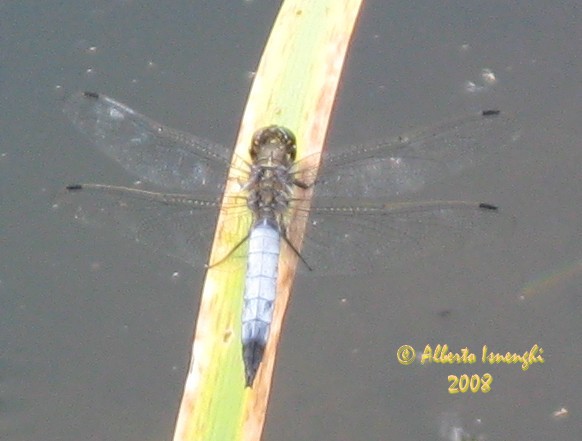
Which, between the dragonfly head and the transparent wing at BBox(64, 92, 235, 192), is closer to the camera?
the dragonfly head

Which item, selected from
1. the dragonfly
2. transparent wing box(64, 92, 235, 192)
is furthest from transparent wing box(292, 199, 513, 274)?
transparent wing box(64, 92, 235, 192)

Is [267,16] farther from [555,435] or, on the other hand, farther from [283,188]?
[555,435]

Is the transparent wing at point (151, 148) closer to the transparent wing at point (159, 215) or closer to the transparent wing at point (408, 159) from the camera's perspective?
the transparent wing at point (159, 215)

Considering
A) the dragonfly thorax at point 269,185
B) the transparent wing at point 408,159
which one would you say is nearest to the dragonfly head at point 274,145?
the dragonfly thorax at point 269,185

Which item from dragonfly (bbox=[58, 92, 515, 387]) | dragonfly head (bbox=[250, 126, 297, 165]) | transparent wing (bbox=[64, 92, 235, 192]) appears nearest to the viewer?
dragonfly head (bbox=[250, 126, 297, 165])

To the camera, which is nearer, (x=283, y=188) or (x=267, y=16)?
(x=283, y=188)

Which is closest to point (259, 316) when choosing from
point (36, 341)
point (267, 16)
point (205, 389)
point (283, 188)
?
point (205, 389)

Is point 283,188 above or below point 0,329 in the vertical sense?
above

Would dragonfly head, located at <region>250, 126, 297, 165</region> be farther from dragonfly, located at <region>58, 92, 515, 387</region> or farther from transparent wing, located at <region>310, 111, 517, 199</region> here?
transparent wing, located at <region>310, 111, 517, 199</region>

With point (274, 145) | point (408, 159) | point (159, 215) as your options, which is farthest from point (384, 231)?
point (159, 215)
